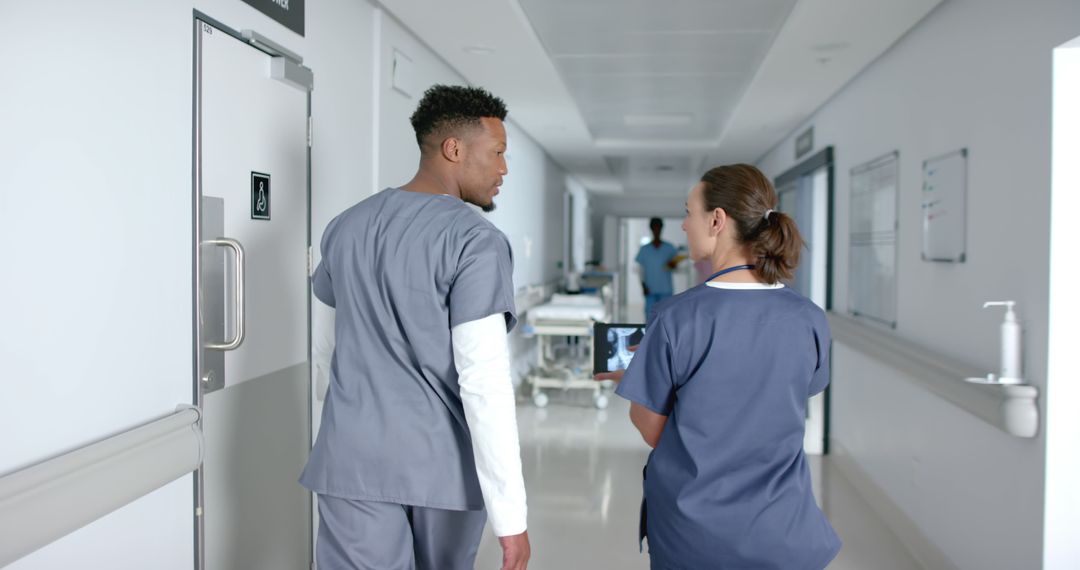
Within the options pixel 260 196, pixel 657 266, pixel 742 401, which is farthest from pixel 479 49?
pixel 657 266

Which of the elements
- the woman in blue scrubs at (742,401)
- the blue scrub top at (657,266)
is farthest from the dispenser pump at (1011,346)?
the blue scrub top at (657,266)

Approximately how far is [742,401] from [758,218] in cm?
42

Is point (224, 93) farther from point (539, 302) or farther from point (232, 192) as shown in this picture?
point (539, 302)

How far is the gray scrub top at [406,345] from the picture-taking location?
5.46 feet

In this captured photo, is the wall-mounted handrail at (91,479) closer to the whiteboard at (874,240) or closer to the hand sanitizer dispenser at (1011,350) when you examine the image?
the hand sanitizer dispenser at (1011,350)

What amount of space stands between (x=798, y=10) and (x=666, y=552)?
9.83ft

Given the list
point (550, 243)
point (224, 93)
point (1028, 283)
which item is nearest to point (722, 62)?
point (1028, 283)

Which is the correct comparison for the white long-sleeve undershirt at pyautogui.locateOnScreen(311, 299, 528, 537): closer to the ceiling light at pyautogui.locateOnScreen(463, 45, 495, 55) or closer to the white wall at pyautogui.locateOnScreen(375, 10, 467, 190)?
the white wall at pyautogui.locateOnScreen(375, 10, 467, 190)

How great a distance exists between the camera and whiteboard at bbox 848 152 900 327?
4.62m

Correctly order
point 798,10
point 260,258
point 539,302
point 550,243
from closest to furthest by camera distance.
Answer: point 260,258, point 798,10, point 539,302, point 550,243

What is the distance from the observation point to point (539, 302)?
9.06 m

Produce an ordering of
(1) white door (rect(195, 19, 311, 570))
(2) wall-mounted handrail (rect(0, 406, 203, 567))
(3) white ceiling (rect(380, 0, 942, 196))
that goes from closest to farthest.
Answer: (2) wall-mounted handrail (rect(0, 406, 203, 567)) < (1) white door (rect(195, 19, 311, 570)) < (3) white ceiling (rect(380, 0, 942, 196))

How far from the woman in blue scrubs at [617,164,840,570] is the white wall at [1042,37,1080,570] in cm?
139

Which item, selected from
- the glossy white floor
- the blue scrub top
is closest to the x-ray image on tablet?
the glossy white floor
